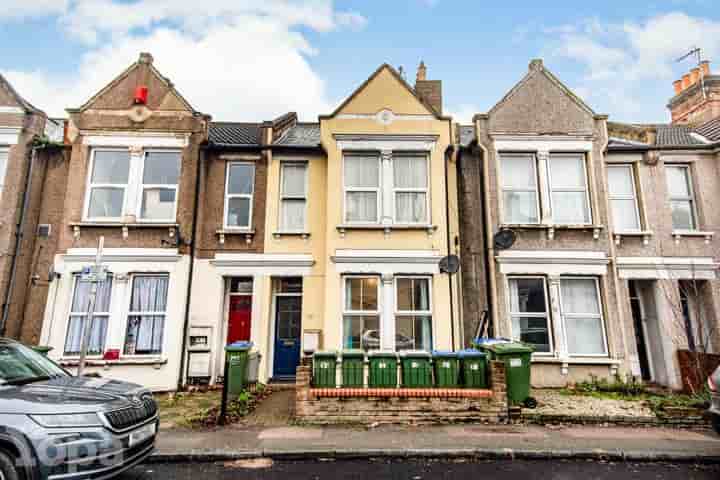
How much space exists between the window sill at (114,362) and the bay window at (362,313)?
4866 mm

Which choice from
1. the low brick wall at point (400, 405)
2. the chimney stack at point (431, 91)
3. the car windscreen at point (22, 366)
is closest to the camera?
the car windscreen at point (22, 366)

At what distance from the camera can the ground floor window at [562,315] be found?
9.93 metres

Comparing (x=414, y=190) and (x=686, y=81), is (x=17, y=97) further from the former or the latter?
(x=686, y=81)

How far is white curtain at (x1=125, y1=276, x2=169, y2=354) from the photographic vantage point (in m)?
9.93

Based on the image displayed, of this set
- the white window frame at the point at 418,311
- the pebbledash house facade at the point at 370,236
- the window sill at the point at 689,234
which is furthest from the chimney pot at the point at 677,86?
the white window frame at the point at 418,311

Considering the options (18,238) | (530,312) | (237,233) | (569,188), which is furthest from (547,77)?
(18,238)

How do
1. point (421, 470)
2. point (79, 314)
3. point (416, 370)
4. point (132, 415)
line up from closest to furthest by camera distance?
point (132, 415) < point (421, 470) < point (416, 370) < point (79, 314)

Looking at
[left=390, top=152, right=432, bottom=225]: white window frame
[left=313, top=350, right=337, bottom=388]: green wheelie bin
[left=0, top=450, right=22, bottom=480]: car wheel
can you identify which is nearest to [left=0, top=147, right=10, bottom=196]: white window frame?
[left=0, top=450, right=22, bottom=480]: car wheel

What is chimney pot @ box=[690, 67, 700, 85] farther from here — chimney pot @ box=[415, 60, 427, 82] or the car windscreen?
the car windscreen

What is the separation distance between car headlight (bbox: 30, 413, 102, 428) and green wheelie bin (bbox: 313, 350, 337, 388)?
154 inches

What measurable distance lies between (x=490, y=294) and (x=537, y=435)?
13.7 feet

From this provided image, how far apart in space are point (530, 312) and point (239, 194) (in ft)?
29.5

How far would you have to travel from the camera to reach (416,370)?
7281 mm

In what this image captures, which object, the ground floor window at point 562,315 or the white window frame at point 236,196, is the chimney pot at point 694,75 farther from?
the white window frame at point 236,196
